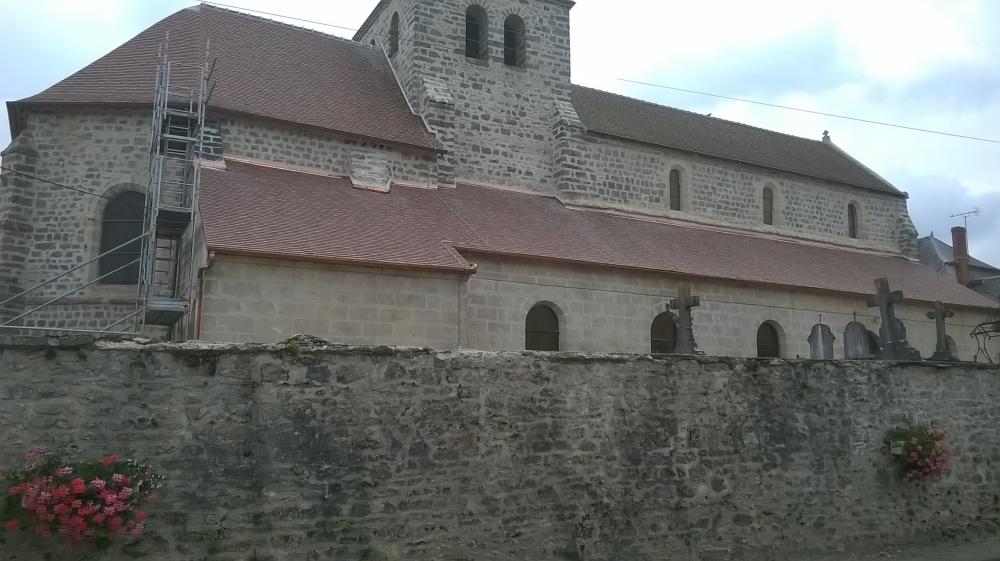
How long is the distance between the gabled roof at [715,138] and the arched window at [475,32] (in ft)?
10.4

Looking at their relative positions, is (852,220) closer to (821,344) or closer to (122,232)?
(821,344)

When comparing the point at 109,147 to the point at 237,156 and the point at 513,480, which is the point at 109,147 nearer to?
the point at 237,156

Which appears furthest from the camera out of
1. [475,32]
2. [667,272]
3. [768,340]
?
[475,32]

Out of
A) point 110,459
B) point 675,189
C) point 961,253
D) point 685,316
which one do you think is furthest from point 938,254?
point 110,459

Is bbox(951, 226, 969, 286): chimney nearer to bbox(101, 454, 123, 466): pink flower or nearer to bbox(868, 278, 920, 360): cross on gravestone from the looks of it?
bbox(868, 278, 920, 360): cross on gravestone

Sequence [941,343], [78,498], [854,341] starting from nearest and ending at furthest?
[78,498]
[941,343]
[854,341]

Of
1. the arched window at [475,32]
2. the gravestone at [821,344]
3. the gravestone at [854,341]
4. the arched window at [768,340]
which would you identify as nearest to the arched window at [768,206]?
the arched window at [768,340]

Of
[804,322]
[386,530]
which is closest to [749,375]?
[386,530]

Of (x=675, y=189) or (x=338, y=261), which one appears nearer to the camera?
(x=338, y=261)

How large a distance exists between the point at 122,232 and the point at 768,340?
14.0m

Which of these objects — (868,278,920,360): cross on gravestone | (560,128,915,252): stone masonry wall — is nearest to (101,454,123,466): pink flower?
(868,278,920,360): cross on gravestone

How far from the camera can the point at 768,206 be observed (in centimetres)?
2450

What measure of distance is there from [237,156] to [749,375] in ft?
35.5

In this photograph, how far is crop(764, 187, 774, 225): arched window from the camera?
24328mm
